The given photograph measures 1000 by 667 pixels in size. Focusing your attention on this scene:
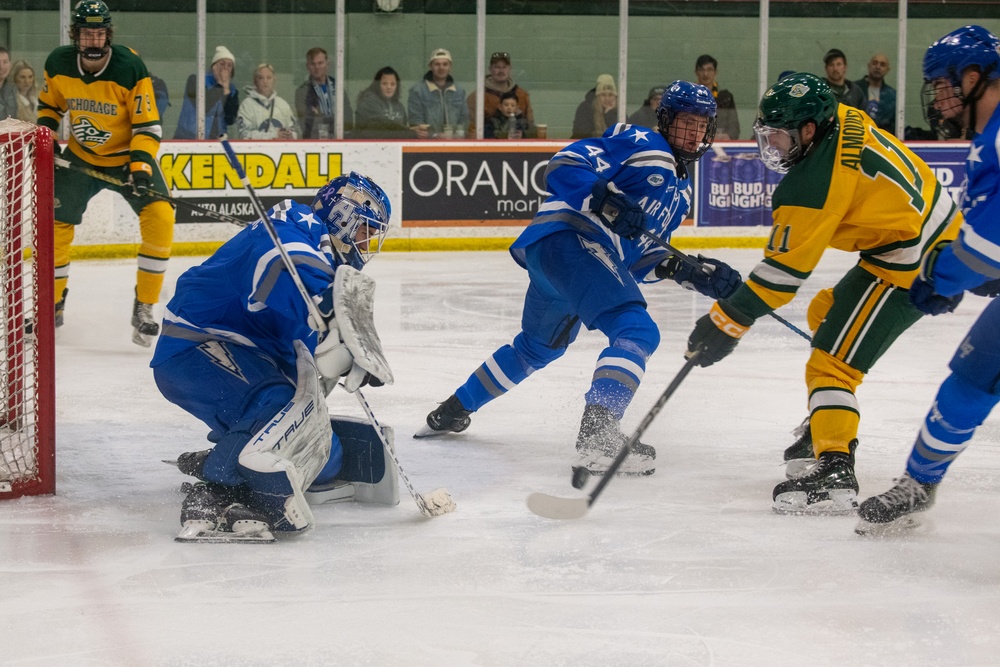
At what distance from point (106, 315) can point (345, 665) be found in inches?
160

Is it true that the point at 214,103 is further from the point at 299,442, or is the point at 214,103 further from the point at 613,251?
the point at 299,442

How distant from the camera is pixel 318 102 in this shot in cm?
796

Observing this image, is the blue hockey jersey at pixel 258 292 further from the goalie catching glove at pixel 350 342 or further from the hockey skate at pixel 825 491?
the hockey skate at pixel 825 491

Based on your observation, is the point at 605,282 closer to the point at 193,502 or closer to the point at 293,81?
the point at 193,502

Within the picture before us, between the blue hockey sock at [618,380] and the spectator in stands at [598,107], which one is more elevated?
the spectator in stands at [598,107]

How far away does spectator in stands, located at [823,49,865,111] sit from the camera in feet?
28.7

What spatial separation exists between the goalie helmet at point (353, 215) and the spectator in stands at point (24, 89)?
17.2 ft

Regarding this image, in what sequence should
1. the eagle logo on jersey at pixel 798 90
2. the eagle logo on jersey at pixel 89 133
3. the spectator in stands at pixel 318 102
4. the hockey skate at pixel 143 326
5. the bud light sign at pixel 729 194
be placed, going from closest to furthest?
the eagle logo on jersey at pixel 798 90
the hockey skate at pixel 143 326
the eagle logo on jersey at pixel 89 133
the spectator in stands at pixel 318 102
the bud light sign at pixel 729 194

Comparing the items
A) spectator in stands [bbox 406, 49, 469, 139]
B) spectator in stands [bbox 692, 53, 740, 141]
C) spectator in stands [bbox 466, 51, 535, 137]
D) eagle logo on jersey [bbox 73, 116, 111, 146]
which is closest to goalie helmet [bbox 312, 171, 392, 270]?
eagle logo on jersey [bbox 73, 116, 111, 146]

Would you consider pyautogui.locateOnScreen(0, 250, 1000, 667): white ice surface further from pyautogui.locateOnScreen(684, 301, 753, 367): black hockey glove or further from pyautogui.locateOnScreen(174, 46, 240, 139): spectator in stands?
pyautogui.locateOnScreen(174, 46, 240, 139): spectator in stands

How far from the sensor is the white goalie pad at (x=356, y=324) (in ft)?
7.95

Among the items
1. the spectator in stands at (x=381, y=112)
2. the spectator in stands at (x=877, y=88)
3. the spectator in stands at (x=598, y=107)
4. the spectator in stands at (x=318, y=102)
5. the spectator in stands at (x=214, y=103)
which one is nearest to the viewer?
the spectator in stands at (x=214, y=103)

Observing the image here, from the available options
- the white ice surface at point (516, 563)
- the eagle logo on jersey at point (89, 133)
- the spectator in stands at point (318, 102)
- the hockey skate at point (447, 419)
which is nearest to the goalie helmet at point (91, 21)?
the eagle logo on jersey at point (89, 133)

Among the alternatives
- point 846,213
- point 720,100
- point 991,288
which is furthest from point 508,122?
point 991,288
